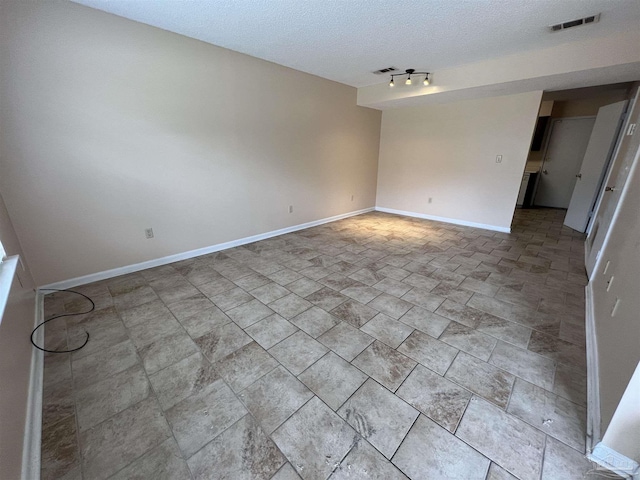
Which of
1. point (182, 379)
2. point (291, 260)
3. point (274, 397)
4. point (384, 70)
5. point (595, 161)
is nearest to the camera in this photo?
point (274, 397)

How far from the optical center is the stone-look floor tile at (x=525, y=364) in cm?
159

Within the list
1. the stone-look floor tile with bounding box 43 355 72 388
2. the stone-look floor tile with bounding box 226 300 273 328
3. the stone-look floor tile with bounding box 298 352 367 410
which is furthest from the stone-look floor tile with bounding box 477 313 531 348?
the stone-look floor tile with bounding box 43 355 72 388

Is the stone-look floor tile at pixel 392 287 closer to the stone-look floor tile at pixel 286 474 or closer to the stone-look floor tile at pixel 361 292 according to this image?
the stone-look floor tile at pixel 361 292

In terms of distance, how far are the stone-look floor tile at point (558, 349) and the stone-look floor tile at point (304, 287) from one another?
1793 mm

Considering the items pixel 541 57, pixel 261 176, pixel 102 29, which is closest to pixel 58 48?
pixel 102 29

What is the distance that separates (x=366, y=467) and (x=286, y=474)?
0.35 metres

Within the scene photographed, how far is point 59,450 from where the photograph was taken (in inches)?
47.1

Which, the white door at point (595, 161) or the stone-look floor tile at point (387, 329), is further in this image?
the white door at point (595, 161)

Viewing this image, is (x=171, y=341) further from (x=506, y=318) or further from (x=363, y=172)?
(x=363, y=172)

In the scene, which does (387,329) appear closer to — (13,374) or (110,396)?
(110,396)

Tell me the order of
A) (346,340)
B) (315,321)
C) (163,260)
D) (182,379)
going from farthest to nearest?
(163,260)
(315,321)
(346,340)
(182,379)

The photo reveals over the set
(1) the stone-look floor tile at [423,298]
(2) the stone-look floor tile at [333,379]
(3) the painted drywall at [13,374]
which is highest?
(3) the painted drywall at [13,374]

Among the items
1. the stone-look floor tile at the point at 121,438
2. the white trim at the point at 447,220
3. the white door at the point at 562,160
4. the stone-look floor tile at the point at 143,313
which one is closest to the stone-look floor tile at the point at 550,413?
the stone-look floor tile at the point at 121,438

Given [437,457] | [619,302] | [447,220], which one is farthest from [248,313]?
[447,220]
